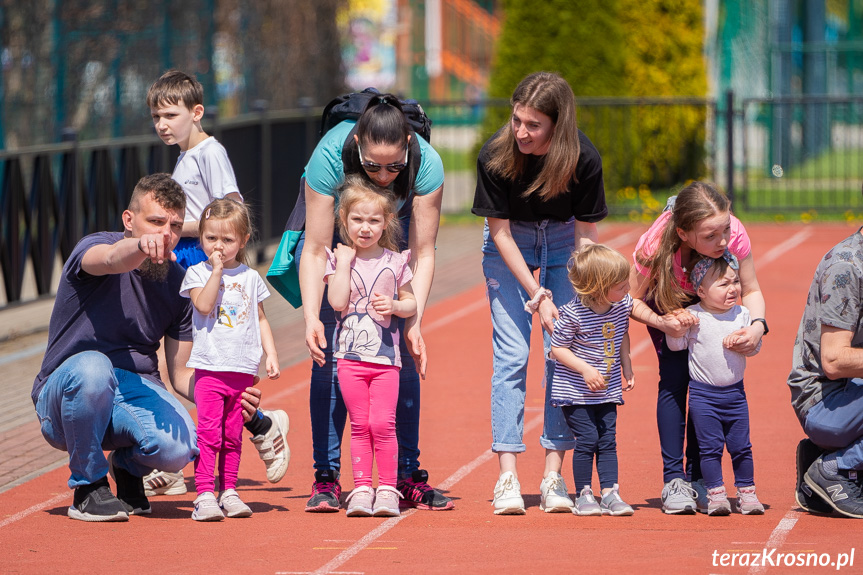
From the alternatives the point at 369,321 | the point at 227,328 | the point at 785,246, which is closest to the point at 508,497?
the point at 369,321

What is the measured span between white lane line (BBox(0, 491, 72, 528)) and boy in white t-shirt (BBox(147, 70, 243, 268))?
126 cm

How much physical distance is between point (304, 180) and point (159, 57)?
1130cm

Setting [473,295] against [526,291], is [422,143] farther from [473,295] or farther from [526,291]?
[473,295]

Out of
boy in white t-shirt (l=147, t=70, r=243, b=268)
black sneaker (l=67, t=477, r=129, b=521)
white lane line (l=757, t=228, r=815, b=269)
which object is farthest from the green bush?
black sneaker (l=67, t=477, r=129, b=521)

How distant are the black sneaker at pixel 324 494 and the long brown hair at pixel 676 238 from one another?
5.38ft

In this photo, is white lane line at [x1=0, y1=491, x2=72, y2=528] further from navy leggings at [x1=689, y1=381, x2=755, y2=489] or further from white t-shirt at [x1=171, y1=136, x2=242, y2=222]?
navy leggings at [x1=689, y1=381, x2=755, y2=489]

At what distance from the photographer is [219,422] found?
213 inches

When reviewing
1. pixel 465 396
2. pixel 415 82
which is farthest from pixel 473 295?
pixel 415 82

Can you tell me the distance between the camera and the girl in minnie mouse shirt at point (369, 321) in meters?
5.29

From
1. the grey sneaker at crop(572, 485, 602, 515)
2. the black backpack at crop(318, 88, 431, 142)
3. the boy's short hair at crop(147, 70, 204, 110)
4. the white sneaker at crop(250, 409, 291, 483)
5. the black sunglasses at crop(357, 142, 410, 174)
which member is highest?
the boy's short hair at crop(147, 70, 204, 110)

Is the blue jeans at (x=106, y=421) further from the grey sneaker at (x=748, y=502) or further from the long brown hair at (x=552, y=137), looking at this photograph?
the grey sneaker at (x=748, y=502)

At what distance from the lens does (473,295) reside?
40.4ft

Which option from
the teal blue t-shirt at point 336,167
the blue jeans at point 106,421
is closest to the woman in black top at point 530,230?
the teal blue t-shirt at point 336,167

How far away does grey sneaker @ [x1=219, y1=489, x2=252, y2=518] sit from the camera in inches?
215
